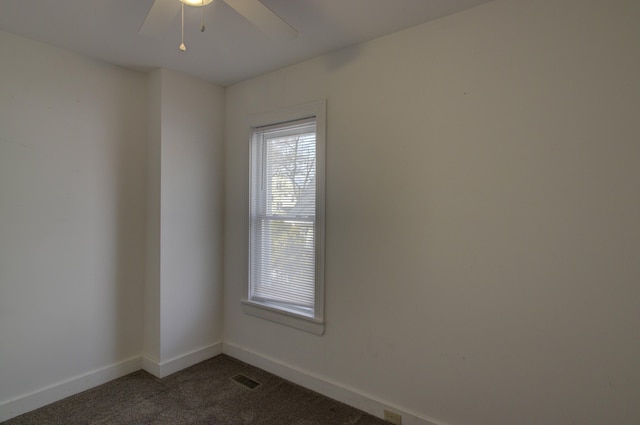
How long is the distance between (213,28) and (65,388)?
2.74 m

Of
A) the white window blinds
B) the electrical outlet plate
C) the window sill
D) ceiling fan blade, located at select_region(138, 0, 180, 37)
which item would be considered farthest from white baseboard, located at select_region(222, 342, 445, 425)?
ceiling fan blade, located at select_region(138, 0, 180, 37)

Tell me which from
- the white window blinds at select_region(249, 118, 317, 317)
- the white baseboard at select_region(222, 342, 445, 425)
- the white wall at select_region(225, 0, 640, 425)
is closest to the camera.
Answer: the white wall at select_region(225, 0, 640, 425)

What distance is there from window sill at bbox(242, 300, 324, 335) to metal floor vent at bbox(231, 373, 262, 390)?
488 millimetres

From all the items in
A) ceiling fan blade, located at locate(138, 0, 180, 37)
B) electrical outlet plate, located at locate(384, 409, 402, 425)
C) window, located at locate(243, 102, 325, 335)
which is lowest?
electrical outlet plate, located at locate(384, 409, 402, 425)

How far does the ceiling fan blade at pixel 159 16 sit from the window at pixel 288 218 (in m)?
1.23

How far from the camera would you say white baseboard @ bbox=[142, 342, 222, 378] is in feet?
8.98

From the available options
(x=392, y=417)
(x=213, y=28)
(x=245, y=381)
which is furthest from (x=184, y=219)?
(x=392, y=417)

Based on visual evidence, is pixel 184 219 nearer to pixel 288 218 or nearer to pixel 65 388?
pixel 288 218

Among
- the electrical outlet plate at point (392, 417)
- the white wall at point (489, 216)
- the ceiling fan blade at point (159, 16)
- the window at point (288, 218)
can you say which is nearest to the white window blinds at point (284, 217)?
the window at point (288, 218)

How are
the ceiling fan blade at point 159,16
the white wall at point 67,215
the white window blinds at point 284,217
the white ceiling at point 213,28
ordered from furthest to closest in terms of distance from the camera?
the white window blinds at point 284,217 < the white wall at point 67,215 < the white ceiling at point 213,28 < the ceiling fan blade at point 159,16

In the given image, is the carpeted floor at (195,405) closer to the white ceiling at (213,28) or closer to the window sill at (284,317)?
the window sill at (284,317)

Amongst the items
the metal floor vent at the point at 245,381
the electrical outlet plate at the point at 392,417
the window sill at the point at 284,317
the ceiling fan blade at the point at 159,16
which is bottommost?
the metal floor vent at the point at 245,381

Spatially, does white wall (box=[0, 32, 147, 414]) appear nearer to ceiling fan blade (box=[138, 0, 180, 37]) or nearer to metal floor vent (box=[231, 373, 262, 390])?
metal floor vent (box=[231, 373, 262, 390])

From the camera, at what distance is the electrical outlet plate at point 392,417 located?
83.7 inches
